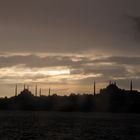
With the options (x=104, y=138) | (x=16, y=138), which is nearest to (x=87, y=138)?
(x=104, y=138)

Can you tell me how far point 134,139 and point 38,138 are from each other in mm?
17930

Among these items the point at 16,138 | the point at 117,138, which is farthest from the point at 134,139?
the point at 16,138

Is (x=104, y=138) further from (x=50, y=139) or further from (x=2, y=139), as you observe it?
(x=2, y=139)

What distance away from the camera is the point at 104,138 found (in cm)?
10012

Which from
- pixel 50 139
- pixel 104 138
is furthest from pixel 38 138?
pixel 104 138

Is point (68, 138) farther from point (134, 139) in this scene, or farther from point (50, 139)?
point (134, 139)

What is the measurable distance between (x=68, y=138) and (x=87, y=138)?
150 inches

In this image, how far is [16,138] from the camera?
9838cm

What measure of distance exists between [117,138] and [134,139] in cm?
333

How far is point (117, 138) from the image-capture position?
10112 centimetres

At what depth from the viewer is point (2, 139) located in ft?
310

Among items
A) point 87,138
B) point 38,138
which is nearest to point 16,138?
point 38,138

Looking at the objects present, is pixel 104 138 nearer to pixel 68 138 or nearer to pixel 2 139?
pixel 68 138

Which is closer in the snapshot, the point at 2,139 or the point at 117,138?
the point at 2,139
